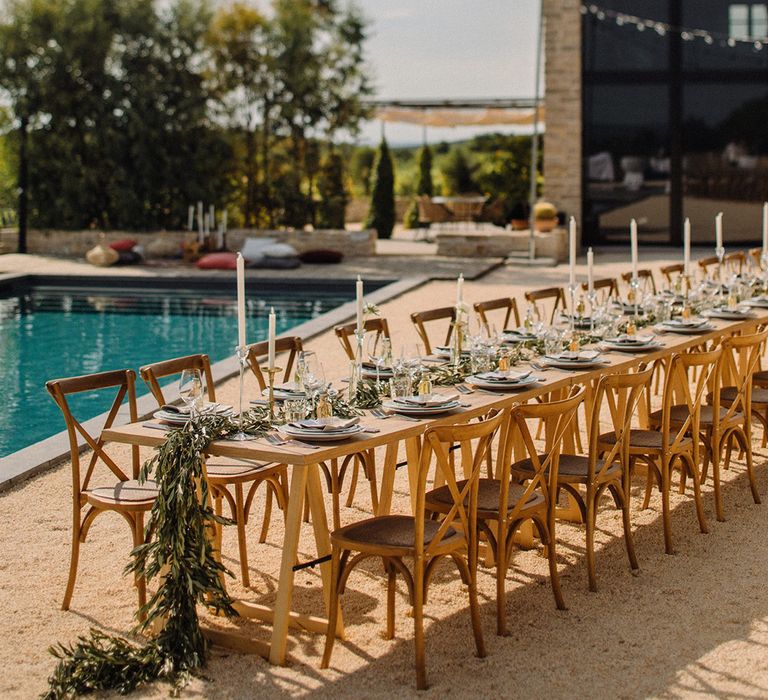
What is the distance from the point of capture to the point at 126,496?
4.33 m

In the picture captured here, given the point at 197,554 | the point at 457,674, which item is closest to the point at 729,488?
the point at 457,674

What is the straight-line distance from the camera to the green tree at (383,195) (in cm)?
2066

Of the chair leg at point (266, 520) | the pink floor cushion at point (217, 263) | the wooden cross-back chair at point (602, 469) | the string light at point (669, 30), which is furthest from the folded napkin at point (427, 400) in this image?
the string light at point (669, 30)

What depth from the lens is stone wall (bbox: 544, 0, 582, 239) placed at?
62.5 feet

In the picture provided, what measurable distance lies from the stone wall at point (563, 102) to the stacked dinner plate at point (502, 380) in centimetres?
1458

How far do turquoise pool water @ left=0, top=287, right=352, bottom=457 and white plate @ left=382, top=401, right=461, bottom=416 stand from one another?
3.99 meters

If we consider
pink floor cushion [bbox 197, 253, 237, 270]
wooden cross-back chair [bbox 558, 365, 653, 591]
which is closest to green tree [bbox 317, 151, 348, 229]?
pink floor cushion [bbox 197, 253, 237, 270]

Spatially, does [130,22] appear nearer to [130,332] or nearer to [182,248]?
[182,248]

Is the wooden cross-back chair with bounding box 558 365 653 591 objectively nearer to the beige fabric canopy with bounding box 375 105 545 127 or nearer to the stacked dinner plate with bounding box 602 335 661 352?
the stacked dinner plate with bounding box 602 335 661 352

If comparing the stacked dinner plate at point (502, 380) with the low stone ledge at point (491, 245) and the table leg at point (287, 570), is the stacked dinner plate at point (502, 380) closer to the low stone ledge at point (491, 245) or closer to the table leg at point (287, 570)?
the table leg at point (287, 570)

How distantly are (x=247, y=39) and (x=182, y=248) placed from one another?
3533 mm

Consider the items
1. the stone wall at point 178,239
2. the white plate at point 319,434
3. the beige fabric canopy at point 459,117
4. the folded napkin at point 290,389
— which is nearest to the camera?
the white plate at point 319,434

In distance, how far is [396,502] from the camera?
562 centimetres

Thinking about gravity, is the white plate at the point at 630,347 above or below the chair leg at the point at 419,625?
above
